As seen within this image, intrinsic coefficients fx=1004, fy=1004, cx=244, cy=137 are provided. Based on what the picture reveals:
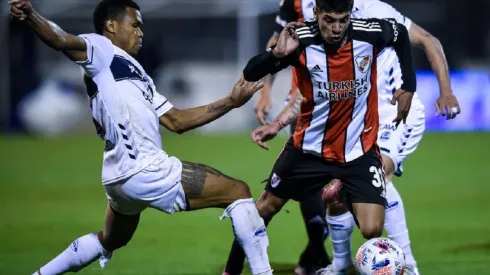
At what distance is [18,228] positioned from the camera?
453 inches

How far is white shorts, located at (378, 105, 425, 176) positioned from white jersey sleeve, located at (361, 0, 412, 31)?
2.33 ft

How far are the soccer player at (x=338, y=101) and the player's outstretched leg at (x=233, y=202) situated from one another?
2.28 feet

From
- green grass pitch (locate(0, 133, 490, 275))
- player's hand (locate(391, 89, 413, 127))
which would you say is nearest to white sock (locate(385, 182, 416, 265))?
green grass pitch (locate(0, 133, 490, 275))

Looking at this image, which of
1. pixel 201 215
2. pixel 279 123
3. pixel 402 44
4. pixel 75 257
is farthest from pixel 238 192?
pixel 201 215

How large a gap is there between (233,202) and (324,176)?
860mm

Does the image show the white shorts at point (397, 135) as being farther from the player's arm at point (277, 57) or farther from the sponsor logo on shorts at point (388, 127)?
the player's arm at point (277, 57)

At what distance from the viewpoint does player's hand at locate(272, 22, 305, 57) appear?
21.9 ft

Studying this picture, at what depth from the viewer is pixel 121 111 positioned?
251 inches

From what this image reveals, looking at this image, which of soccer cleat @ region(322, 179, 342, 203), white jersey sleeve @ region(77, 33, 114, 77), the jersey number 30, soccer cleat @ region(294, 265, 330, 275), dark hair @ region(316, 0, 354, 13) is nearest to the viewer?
white jersey sleeve @ region(77, 33, 114, 77)

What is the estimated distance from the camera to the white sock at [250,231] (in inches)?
259

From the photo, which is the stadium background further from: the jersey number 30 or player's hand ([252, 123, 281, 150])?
the jersey number 30

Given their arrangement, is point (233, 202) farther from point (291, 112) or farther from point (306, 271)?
point (306, 271)

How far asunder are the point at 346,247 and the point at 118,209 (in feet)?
6.05

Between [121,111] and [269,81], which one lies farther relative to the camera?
[269,81]
